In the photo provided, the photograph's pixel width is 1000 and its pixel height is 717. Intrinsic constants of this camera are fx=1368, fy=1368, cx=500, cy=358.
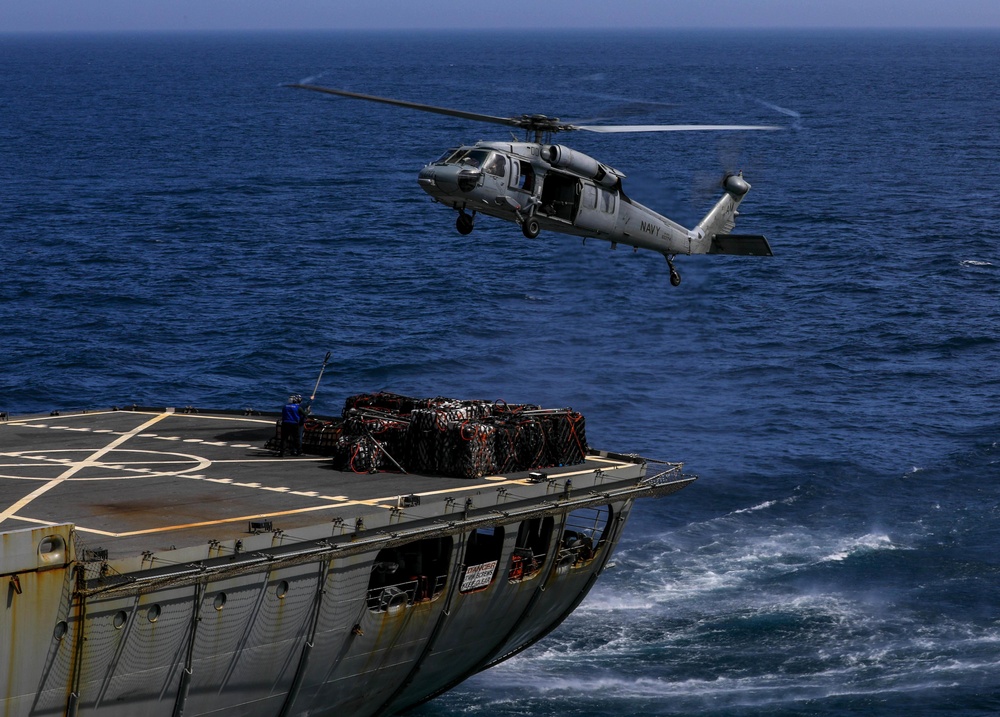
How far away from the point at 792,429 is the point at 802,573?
18017 mm

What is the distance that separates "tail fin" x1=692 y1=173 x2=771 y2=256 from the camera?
168ft

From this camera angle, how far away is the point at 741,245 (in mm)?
51750

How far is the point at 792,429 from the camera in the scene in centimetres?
6981

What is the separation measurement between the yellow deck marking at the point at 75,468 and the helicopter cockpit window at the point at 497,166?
15.2m

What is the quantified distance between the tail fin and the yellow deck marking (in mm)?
21846

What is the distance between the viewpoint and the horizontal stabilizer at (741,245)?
50219mm

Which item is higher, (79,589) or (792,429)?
(79,589)

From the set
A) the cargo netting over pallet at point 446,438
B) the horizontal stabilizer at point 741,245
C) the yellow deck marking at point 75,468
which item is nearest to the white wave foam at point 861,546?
the horizontal stabilizer at point 741,245

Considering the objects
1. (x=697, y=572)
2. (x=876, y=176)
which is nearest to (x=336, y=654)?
(x=697, y=572)

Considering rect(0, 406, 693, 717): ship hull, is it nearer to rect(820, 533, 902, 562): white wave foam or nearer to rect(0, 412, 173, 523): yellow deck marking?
rect(0, 412, 173, 523): yellow deck marking

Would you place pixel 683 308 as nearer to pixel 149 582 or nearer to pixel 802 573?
pixel 802 573

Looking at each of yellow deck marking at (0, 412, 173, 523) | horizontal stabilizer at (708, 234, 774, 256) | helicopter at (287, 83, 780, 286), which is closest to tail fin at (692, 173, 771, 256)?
horizontal stabilizer at (708, 234, 774, 256)

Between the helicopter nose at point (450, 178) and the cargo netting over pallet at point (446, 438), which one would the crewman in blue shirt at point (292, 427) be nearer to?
the cargo netting over pallet at point (446, 438)


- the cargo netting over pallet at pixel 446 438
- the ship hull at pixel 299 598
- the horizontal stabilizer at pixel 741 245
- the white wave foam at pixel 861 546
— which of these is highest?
the horizontal stabilizer at pixel 741 245
